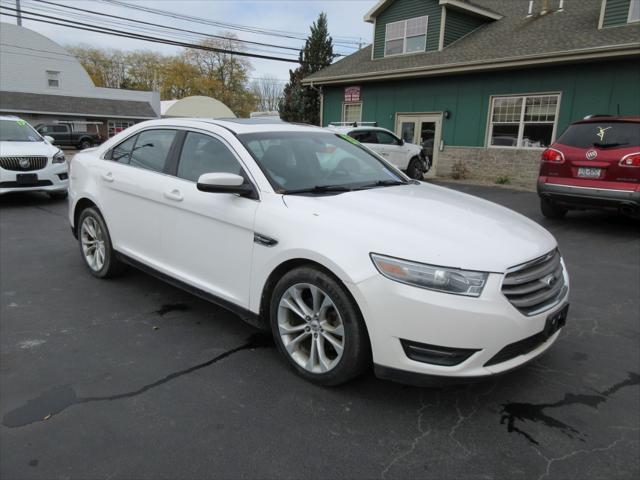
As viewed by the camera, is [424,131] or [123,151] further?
[424,131]

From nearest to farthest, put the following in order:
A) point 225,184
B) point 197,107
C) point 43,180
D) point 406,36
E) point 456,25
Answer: point 225,184 < point 43,180 < point 456,25 < point 406,36 < point 197,107

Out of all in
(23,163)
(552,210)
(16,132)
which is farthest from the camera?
(16,132)

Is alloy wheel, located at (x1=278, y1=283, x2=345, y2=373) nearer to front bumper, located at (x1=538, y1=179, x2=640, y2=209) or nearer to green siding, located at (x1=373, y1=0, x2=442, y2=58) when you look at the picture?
front bumper, located at (x1=538, y1=179, x2=640, y2=209)

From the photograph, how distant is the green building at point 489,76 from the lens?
40.2ft

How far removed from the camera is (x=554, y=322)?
266 cm

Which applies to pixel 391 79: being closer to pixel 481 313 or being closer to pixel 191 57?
pixel 481 313

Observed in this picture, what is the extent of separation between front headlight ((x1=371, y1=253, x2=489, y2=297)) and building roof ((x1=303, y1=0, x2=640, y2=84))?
11.7 m

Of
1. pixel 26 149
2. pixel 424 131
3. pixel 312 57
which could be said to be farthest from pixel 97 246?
pixel 312 57

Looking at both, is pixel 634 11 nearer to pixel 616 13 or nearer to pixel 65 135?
pixel 616 13

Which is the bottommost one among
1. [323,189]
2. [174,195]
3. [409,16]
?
[174,195]

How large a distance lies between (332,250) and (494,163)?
13153 mm

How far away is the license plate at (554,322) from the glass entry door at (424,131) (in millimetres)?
13318

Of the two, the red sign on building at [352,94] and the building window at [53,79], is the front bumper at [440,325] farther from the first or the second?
the building window at [53,79]

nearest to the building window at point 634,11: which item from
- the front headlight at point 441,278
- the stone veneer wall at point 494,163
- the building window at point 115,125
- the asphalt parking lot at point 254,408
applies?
the stone veneer wall at point 494,163
